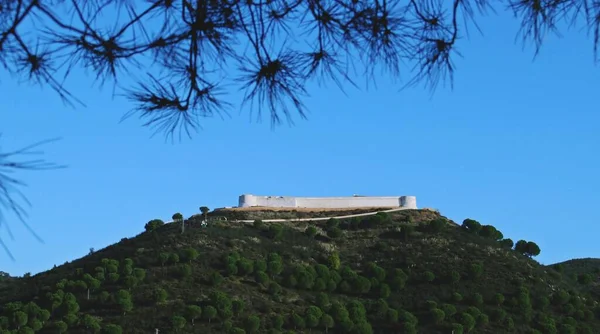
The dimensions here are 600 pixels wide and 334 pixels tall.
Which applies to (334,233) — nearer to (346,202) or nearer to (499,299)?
(346,202)

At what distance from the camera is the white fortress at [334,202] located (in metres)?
56.8

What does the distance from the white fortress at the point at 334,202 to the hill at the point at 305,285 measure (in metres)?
3.19

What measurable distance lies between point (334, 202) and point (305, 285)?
52.6ft

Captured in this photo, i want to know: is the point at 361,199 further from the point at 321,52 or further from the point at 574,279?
the point at 321,52

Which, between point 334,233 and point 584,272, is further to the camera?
point 584,272

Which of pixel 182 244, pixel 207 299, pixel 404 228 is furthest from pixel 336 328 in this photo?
pixel 404 228

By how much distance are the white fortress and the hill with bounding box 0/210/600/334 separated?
3.19 meters

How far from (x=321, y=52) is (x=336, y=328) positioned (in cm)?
3136

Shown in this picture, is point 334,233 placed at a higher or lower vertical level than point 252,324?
higher

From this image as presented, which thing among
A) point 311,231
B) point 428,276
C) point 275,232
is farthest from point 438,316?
point 311,231

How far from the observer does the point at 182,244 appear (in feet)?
148

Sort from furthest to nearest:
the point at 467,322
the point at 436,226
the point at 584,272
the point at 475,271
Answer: the point at 584,272
the point at 436,226
the point at 475,271
the point at 467,322

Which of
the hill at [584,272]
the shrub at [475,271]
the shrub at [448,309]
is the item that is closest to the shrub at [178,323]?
the shrub at [448,309]

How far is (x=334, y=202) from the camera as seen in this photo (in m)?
57.0
